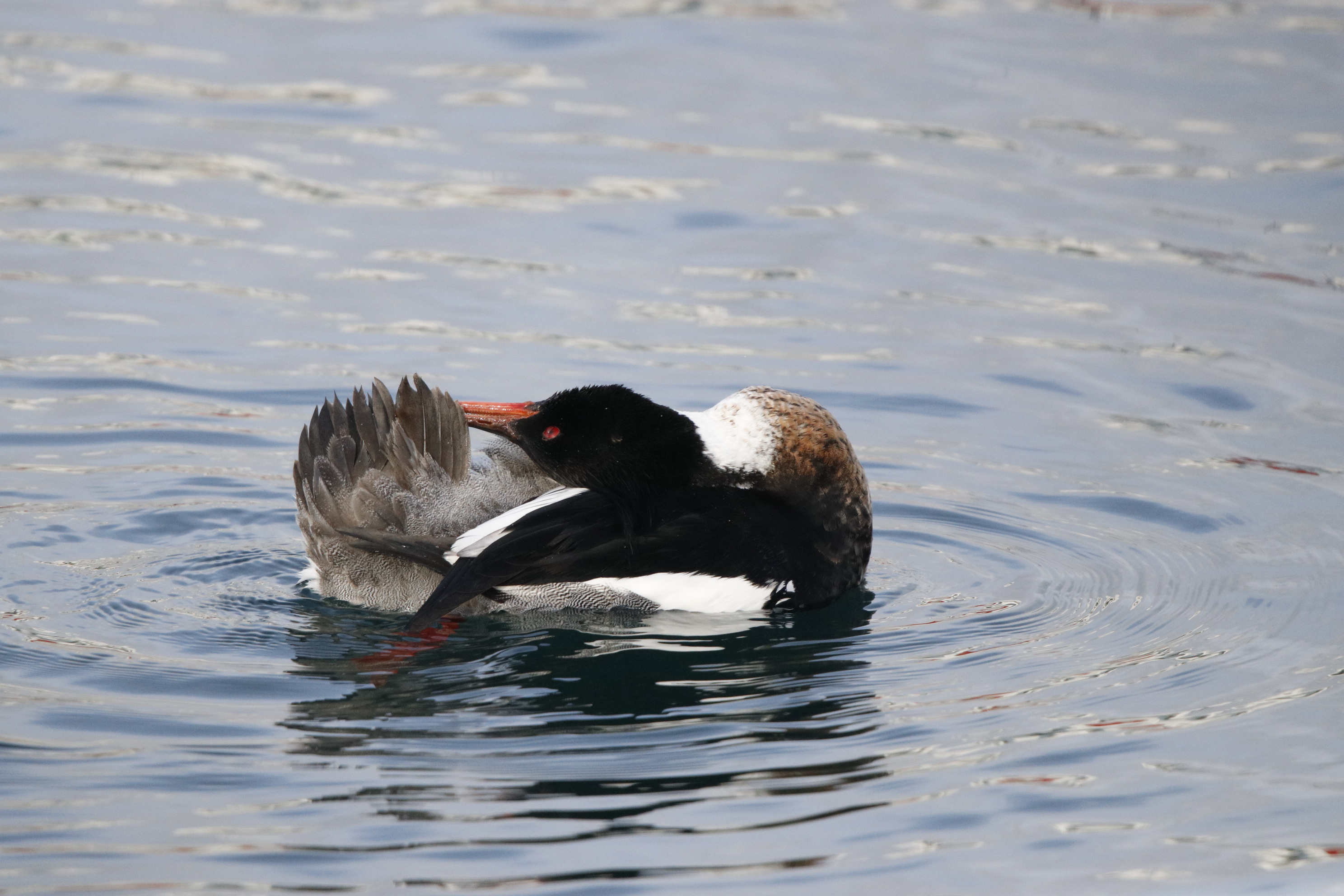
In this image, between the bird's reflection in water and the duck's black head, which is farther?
the duck's black head

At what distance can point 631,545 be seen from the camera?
223 inches

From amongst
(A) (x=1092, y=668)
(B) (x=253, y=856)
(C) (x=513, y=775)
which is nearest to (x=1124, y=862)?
(A) (x=1092, y=668)

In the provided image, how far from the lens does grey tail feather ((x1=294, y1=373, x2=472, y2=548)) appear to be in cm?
570

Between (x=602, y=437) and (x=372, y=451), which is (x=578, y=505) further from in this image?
(x=372, y=451)

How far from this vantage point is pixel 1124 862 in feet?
14.1

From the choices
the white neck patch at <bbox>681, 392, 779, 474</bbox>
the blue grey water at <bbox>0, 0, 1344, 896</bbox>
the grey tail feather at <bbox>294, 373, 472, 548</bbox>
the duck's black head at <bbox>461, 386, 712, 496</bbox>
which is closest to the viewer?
the blue grey water at <bbox>0, 0, 1344, 896</bbox>

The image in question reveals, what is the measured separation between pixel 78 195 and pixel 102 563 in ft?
19.4

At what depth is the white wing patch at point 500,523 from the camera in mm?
5598

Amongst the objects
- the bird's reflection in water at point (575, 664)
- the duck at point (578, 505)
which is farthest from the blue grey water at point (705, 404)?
the duck at point (578, 505)

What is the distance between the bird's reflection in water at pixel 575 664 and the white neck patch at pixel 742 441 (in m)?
0.57

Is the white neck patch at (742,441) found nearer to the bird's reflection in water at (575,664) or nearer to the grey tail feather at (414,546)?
the bird's reflection in water at (575,664)

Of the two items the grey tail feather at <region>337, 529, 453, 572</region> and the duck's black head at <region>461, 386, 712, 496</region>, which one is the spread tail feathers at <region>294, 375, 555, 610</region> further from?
the duck's black head at <region>461, 386, 712, 496</region>

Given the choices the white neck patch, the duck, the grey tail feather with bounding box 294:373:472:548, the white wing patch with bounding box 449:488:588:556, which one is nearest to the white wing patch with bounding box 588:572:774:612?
the duck

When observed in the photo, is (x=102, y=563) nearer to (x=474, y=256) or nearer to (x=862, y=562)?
(x=862, y=562)
